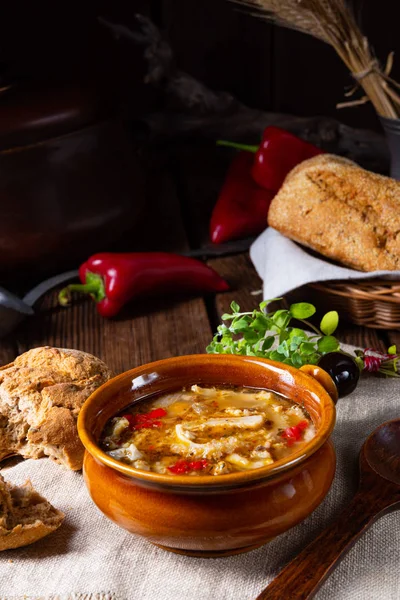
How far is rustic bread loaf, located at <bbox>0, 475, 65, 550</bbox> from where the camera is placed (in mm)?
1571

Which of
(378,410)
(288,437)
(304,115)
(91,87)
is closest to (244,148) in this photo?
(304,115)

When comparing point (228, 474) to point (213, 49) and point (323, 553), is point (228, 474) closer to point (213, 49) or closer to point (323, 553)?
point (323, 553)

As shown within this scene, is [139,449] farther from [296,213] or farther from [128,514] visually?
[296,213]

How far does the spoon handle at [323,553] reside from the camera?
140 cm

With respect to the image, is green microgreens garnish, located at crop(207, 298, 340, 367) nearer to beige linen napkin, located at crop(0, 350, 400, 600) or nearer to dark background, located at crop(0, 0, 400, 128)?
beige linen napkin, located at crop(0, 350, 400, 600)

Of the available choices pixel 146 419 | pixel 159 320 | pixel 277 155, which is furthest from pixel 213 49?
pixel 146 419

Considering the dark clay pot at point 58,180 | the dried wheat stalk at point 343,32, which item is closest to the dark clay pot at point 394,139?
the dried wheat stalk at point 343,32

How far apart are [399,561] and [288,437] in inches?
12.0

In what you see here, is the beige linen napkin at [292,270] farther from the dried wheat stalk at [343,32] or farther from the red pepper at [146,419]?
the red pepper at [146,419]

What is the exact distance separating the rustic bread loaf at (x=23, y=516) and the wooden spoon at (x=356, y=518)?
18.1 inches

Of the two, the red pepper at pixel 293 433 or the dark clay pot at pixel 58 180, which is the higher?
the red pepper at pixel 293 433

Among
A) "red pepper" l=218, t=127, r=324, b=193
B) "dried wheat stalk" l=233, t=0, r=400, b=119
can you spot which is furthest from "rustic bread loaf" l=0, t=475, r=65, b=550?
"red pepper" l=218, t=127, r=324, b=193

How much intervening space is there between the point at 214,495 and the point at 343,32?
2078 mm

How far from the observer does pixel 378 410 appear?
2031 mm
